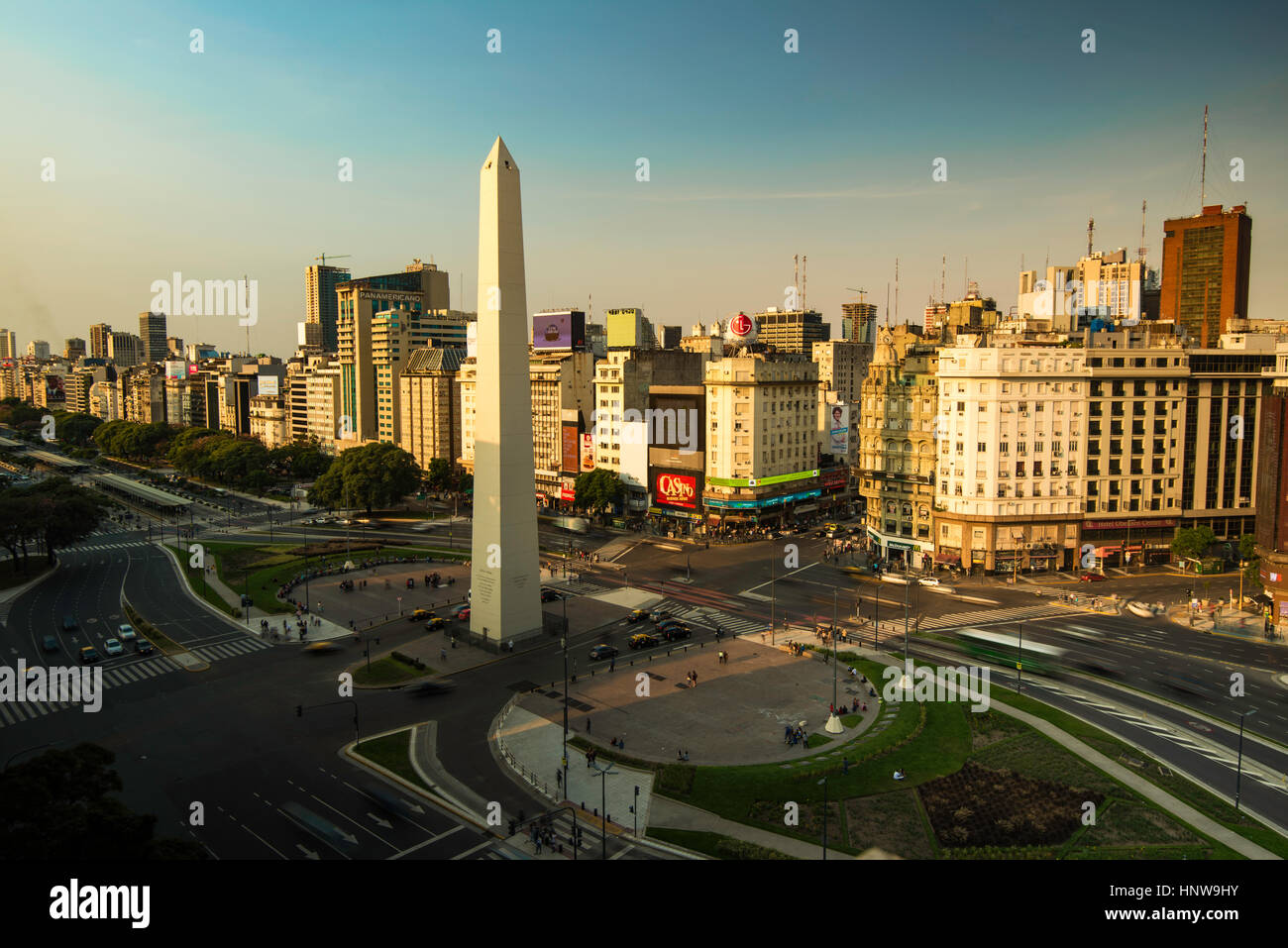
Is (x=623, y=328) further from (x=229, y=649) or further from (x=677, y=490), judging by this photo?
(x=229, y=649)

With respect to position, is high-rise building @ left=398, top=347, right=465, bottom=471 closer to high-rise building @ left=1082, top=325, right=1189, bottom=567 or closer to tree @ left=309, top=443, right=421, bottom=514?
tree @ left=309, top=443, right=421, bottom=514

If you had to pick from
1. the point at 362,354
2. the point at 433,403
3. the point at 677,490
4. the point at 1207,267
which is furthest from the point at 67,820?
the point at 1207,267

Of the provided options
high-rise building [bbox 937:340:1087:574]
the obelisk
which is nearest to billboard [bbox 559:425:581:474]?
high-rise building [bbox 937:340:1087:574]

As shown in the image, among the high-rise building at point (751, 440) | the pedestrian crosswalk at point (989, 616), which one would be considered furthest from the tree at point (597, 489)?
the pedestrian crosswalk at point (989, 616)
